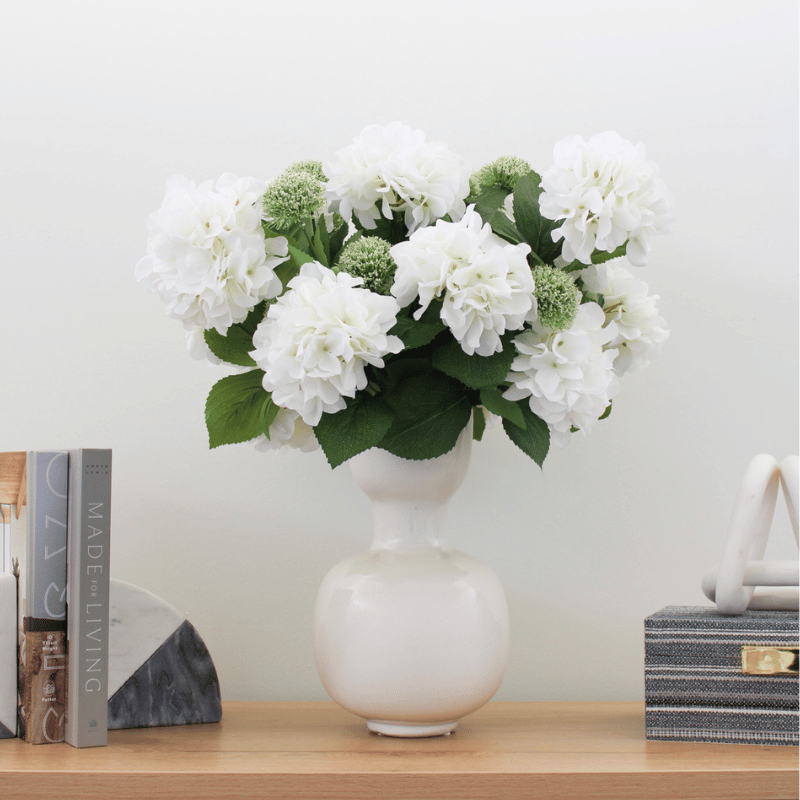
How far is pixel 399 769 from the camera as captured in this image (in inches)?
26.1

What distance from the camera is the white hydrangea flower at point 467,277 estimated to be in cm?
65

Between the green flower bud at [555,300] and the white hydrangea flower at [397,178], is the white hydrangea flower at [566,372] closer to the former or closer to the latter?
the green flower bud at [555,300]

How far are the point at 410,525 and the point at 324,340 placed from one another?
0.25 m

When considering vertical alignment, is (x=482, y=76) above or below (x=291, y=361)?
above

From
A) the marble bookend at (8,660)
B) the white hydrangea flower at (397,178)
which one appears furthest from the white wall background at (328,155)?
the white hydrangea flower at (397,178)

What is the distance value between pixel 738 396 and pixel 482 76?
0.56 m

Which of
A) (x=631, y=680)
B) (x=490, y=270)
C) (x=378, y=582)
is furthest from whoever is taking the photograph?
(x=631, y=680)

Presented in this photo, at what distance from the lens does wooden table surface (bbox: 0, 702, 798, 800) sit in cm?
66

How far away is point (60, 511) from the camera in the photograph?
768 mm

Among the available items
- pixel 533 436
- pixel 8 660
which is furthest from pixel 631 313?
pixel 8 660

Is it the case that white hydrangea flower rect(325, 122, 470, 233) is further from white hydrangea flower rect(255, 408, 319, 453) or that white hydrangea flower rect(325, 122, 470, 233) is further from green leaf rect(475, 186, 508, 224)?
white hydrangea flower rect(255, 408, 319, 453)

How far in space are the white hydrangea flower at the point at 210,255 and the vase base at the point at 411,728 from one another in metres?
0.42

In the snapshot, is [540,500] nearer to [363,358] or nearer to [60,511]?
[363,358]
